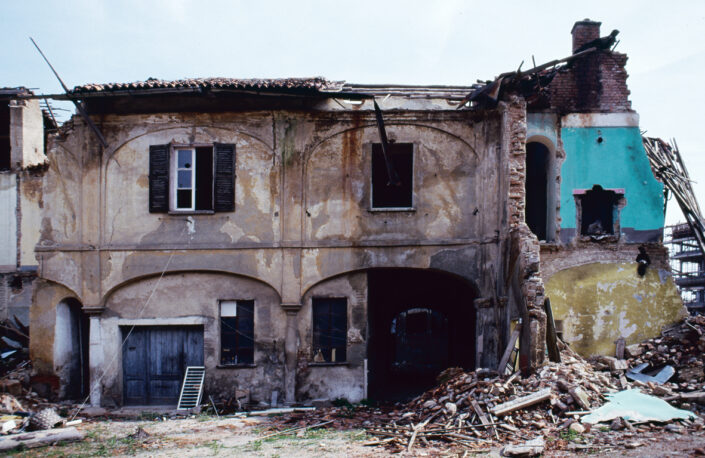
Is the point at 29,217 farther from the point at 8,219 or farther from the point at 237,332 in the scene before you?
the point at 237,332

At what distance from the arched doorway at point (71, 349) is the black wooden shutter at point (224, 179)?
4459 millimetres

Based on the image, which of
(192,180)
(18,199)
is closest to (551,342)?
(192,180)

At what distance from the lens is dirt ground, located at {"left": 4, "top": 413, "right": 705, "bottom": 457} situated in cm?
792

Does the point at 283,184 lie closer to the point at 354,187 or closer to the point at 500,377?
the point at 354,187

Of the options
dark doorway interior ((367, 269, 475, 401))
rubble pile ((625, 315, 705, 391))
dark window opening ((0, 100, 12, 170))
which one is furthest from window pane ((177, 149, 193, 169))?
rubble pile ((625, 315, 705, 391))

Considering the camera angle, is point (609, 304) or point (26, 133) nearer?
point (609, 304)

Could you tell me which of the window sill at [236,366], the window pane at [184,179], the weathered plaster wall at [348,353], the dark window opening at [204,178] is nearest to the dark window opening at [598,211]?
the weathered plaster wall at [348,353]

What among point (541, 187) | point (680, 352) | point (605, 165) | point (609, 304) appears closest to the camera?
point (680, 352)

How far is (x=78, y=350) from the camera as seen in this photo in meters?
13.9

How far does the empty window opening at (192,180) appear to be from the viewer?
13.4 meters

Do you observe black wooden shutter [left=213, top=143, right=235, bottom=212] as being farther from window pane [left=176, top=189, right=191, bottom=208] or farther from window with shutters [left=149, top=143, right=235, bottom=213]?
window pane [left=176, top=189, right=191, bottom=208]

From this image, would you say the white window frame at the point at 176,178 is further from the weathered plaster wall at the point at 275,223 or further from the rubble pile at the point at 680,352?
the rubble pile at the point at 680,352

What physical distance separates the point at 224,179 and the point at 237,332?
12.1ft

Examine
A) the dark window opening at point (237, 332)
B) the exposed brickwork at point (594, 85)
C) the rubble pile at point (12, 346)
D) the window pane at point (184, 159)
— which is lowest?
the rubble pile at point (12, 346)
